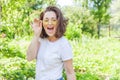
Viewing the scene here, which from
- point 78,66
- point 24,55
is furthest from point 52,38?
point 24,55

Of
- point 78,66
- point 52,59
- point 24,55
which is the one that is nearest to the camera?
point 52,59

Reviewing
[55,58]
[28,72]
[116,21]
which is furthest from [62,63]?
→ [116,21]

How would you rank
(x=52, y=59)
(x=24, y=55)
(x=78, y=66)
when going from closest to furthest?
(x=52, y=59), (x=78, y=66), (x=24, y=55)

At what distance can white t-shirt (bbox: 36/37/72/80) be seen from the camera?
283cm

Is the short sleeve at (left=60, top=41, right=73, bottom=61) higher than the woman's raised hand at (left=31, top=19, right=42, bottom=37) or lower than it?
lower

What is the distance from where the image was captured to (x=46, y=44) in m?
2.91

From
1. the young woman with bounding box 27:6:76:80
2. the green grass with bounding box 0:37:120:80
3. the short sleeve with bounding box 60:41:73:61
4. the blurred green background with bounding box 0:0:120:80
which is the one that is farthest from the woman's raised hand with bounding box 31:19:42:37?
the green grass with bounding box 0:37:120:80

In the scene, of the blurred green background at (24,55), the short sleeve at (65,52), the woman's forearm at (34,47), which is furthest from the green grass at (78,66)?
the short sleeve at (65,52)

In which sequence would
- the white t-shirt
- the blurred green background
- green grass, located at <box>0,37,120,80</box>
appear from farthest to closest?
the blurred green background
green grass, located at <box>0,37,120,80</box>
the white t-shirt

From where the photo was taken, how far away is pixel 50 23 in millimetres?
2848

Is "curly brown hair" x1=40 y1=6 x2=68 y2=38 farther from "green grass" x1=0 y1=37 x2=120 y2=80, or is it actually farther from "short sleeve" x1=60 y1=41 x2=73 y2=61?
"green grass" x1=0 y1=37 x2=120 y2=80

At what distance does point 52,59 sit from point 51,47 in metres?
0.11

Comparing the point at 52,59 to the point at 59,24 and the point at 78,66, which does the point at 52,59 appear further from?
the point at 78,66

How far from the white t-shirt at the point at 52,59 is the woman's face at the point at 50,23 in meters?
0.10
